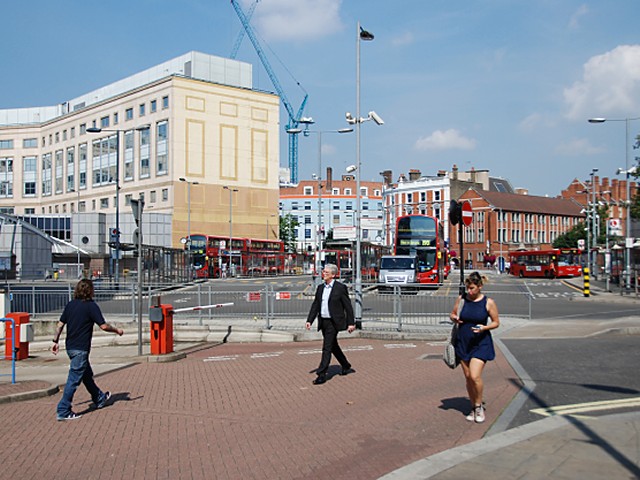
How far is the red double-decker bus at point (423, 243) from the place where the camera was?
39656 mm

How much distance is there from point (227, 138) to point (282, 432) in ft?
228

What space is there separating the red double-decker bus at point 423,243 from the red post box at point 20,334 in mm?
27398

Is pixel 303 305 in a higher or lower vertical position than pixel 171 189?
lower

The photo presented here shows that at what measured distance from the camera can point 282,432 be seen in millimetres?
7430

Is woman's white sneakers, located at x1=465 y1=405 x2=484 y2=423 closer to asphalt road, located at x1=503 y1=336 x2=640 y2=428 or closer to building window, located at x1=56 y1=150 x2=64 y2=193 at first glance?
asphalt road, located at x1=503 y1=336 x2=640 y2=428

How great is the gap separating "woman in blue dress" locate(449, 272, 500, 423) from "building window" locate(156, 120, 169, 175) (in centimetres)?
6753

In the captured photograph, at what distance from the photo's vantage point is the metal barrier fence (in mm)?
18688

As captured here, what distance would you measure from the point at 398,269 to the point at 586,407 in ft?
92.7

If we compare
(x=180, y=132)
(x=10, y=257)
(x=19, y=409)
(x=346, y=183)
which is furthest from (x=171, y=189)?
(x=19, y=409)

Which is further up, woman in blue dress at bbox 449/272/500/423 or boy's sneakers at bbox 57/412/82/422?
woman in blue dress at bbox 449/272/500/423

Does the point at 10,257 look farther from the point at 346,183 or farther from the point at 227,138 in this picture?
the point at 346,183

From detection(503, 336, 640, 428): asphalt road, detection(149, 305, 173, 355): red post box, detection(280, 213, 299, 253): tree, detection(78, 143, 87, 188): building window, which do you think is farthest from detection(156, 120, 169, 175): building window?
detection(503, 336, 640, 428): asphalt road

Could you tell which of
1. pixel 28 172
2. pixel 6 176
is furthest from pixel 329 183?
pixel 6 176

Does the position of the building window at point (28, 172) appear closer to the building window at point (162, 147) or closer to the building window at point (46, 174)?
the building window at point (46, 174)
